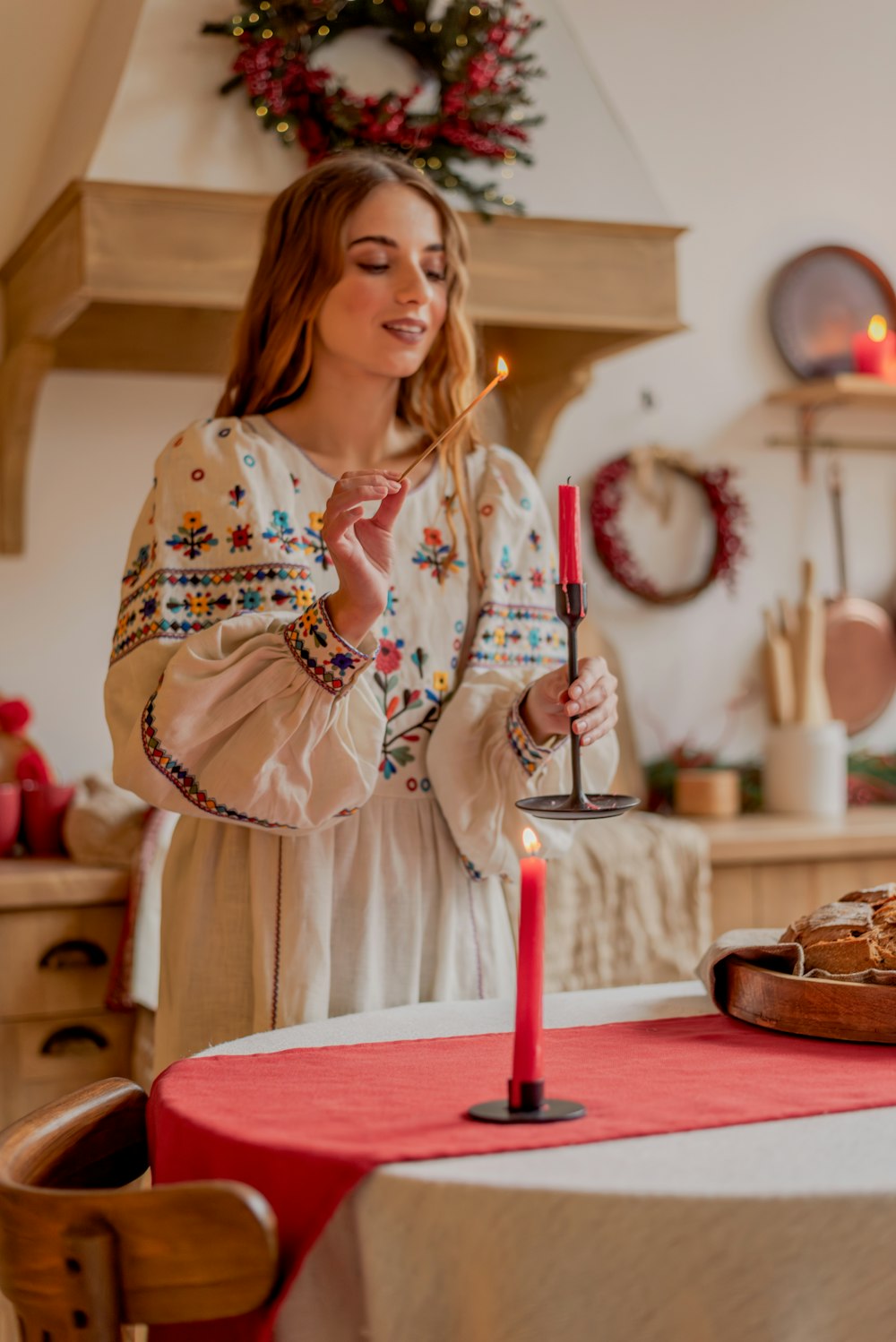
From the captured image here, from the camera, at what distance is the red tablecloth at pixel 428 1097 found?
88 centimetres

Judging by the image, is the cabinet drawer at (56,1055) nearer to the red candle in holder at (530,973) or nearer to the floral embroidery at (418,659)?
the floral embroidery at (418,659)

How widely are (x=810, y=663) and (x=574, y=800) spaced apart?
81.8 inches

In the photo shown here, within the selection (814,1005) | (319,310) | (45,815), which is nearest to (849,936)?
(814,1005)

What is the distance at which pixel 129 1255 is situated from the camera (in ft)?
2.91

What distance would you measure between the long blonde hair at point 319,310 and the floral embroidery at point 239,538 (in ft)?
0.66

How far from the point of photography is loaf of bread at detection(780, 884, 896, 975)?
114 centimetres

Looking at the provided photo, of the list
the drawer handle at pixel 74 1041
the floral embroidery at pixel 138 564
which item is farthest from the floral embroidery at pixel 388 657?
the drawer handle at pixel 74 1041

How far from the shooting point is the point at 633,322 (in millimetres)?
2498

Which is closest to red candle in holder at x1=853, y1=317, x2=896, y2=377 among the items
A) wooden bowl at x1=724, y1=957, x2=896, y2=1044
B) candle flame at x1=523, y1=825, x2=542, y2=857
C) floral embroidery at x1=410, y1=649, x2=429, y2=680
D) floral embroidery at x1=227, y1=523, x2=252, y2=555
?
floral embroidery at x1=410, y1=649, x2=429, y2=680

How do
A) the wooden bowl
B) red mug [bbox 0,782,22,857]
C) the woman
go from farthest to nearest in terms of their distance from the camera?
1. red mug [bbox 0,782,22,857]
2. the woman
3. the wooden bowl

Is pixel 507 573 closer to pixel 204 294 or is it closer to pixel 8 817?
pixel 204 294

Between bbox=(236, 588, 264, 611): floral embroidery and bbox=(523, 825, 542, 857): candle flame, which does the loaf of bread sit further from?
bbox=(236, 588, 264, 611): floral embroidery

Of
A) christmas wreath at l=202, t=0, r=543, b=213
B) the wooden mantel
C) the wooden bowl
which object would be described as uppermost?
christmas wreath at l=202, t=0, r=543, b=213

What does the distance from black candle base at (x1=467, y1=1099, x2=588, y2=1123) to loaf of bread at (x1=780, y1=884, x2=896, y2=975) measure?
0.94ft
